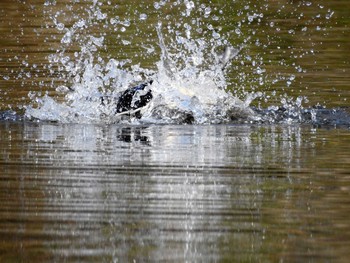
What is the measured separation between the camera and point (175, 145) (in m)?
8.26

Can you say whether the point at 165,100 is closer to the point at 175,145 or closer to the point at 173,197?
the point at 175,145

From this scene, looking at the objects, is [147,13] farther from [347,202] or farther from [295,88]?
[347,202]

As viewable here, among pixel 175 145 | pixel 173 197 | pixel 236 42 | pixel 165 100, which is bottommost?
pixel 173 197

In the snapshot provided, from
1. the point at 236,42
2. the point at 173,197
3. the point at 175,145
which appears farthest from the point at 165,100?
the point at 236,42

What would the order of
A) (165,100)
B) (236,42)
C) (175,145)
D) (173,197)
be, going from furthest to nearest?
(236,42)
(165,100)
(175,145)
(173,197)

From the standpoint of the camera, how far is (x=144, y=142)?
848 centimetres

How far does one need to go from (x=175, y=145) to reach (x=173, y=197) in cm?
232

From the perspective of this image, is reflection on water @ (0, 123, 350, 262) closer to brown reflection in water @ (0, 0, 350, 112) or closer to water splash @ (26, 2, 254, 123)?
water splash @ (26, 2, 254, 123)

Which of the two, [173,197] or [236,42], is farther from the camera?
[236,42]

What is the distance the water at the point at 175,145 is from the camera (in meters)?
4.97

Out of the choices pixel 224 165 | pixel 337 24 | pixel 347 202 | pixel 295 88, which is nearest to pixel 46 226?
pixel 347 202

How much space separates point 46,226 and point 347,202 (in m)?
1.50

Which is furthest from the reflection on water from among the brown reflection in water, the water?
the brown reflection in water

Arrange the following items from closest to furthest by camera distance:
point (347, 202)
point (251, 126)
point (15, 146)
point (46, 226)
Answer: point (46, 226), point (347, 202), point (15, 146), point (251, 126)
